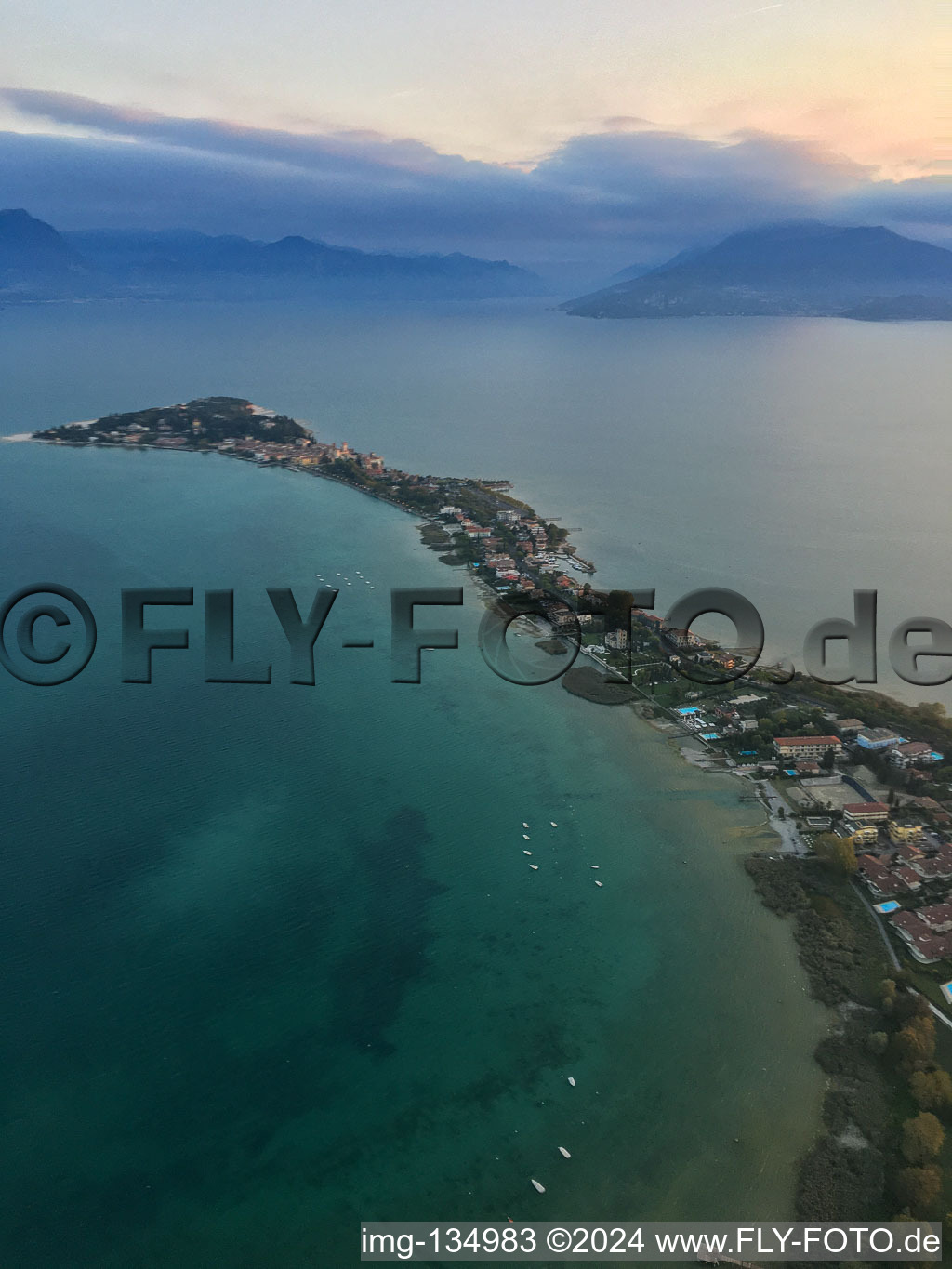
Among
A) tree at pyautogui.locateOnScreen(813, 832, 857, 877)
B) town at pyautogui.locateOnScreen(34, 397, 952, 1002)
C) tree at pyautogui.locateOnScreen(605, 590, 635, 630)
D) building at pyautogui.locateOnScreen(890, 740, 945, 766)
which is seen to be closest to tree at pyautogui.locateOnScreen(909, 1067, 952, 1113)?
town at pyautogui.locateOnScreen(34, 397, 952, 1002)

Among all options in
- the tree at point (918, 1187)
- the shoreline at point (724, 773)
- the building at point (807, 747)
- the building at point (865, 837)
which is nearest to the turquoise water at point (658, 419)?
the building at point (807, 747)

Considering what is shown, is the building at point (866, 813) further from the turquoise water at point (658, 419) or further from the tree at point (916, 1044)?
the turquoise water at point (658, 419)

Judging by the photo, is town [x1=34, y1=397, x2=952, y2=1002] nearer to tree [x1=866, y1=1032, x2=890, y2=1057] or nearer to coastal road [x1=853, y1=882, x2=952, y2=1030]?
coastal road [x1=853, y1=882, x2=952, y2=1030]

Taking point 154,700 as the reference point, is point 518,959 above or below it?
below

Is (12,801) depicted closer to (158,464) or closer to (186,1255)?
(186,1255)

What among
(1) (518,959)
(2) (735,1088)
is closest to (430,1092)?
(1) (518,959)

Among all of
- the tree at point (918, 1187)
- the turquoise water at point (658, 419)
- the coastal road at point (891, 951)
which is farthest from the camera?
the turquoise water at point (658, 419)
